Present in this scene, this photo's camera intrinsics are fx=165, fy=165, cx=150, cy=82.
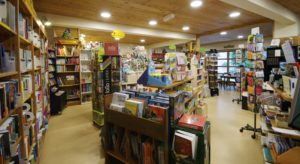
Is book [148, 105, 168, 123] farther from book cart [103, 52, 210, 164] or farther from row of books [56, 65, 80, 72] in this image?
row of books [56, 65, 80, 72]

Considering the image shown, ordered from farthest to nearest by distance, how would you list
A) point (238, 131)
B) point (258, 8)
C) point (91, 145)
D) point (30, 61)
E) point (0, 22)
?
point (238, 131) < point (258, 8) < point (91, 145) < point (30, 61) < point (0, 22)

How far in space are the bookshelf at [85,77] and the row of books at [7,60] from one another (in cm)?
468

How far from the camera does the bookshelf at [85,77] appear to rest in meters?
6.16

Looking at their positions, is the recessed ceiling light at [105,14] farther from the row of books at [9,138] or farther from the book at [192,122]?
the book at [192,122]

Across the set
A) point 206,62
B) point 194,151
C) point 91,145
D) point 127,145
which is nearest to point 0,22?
point 127,145

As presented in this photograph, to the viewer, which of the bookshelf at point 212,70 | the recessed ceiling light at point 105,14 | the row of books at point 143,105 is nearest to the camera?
the row of books at point 143,105

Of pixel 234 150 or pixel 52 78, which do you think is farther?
pixel 52 78

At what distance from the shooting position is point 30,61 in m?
2.24

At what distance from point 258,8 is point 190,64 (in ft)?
5.91

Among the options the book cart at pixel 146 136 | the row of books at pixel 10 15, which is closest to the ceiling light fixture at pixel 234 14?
the book cart at pixel 146 136

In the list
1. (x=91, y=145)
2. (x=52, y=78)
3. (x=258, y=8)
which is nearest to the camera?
(x=91, y=145)

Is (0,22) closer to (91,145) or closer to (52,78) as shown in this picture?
(91,145)

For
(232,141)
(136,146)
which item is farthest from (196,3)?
(136,146)

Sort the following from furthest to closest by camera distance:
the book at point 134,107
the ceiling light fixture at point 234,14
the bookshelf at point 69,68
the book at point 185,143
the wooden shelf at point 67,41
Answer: the bookshelf at point 69,68
the wooden shelf at point 67,41
the ceiling light fixture at point 234,14
the book at point 134,107
the book at point 185,143
